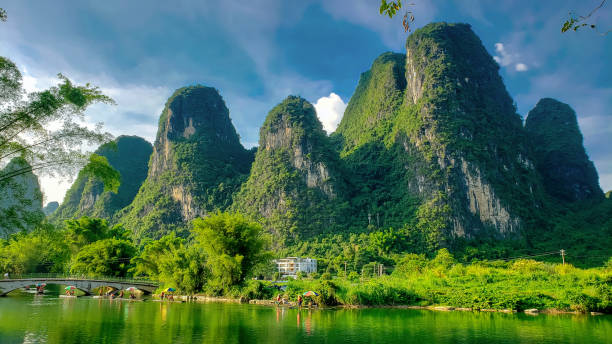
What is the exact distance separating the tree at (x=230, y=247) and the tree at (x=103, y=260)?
17751 millimetres

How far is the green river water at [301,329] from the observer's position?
12602 mm

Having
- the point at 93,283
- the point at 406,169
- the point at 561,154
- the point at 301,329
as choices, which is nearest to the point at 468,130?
the point at 406,169

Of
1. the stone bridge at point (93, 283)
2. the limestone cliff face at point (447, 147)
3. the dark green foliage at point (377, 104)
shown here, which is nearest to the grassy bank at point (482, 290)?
the stone bridge at point (93, 283)

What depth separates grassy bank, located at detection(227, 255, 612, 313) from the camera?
22.3 meters

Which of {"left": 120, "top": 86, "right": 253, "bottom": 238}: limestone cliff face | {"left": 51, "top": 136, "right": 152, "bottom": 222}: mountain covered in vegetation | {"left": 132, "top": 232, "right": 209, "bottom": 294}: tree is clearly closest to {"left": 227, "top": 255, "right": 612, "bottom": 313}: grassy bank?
{"left": 132, "top": 232, "right": 209, "bottom": 294}: tree

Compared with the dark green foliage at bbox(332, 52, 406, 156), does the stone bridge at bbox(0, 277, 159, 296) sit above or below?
below

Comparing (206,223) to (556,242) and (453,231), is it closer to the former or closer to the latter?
(453,231)

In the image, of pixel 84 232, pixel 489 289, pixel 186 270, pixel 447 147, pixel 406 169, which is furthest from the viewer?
pixel 406 169

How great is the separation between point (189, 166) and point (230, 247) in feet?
249

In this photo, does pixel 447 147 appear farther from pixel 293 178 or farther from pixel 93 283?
pixel 93 283

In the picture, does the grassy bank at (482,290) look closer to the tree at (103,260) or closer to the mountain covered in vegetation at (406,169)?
the tree at (103,260)

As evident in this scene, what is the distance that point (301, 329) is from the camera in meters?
15.1

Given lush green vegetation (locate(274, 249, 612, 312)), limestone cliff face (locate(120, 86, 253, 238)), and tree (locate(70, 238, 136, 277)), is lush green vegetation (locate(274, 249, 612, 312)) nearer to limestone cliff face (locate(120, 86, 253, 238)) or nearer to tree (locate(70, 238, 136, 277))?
tree (locate(70, 238, 136, 277))

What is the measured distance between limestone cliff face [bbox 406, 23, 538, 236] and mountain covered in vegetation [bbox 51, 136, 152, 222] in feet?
279
